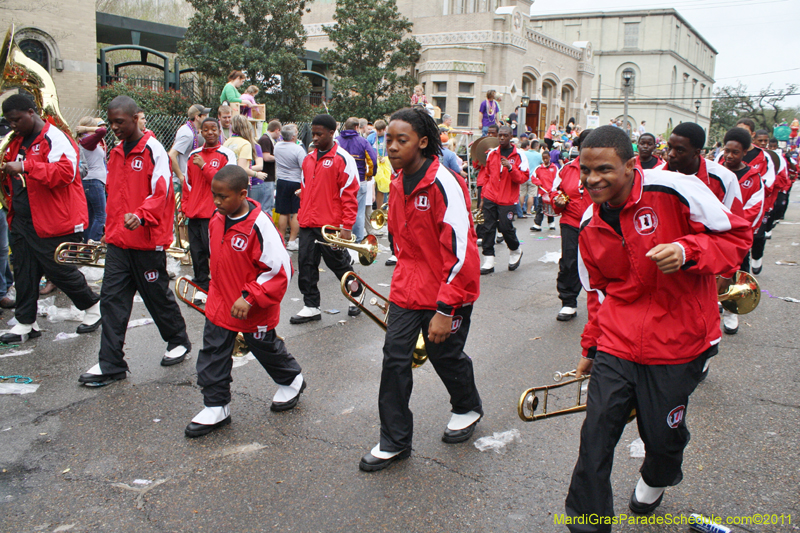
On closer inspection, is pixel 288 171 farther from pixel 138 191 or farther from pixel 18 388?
pixel 18 388

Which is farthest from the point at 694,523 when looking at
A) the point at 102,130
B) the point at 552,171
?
the point at 102,130

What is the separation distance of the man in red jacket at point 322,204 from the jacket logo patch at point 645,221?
161 inches

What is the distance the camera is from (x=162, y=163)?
4.99m

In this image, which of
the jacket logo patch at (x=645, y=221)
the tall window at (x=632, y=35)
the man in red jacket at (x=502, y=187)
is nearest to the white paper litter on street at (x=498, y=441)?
the jacket logo patch at (x=645, y=221)

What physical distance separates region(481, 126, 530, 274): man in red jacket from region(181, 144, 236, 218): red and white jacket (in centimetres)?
403

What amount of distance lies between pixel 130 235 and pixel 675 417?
13.3ft

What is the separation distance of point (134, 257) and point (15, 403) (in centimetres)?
133

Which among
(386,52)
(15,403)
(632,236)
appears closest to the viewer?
(632,236)

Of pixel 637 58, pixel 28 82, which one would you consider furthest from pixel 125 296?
pixel 637 58

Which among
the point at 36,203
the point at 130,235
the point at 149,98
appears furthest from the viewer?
the point at 149,98

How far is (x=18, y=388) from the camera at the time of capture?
4688 millimetres

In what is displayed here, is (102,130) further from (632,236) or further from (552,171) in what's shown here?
(632,236)

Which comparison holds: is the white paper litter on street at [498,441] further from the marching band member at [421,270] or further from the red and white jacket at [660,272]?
the red and white jacket at [660,272]

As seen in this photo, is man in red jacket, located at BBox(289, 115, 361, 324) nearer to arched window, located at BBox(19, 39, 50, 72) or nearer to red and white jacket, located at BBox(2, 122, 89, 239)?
red and white jacket, located at BBox(2, 122, 89, 239)
